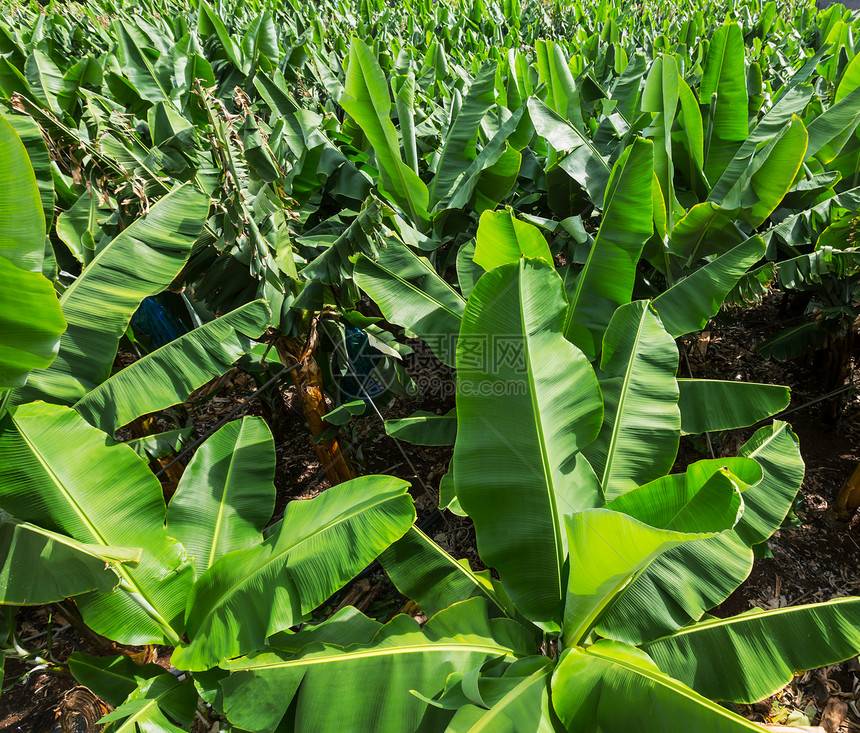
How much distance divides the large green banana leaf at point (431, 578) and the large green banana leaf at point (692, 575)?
50 centimetres

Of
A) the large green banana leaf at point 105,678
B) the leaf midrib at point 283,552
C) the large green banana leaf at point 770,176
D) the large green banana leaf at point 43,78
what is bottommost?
the large green banana leaf at point 105,678

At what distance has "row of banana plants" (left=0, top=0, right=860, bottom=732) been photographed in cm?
179

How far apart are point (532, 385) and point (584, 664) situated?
1.01m

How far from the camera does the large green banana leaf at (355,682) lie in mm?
1787

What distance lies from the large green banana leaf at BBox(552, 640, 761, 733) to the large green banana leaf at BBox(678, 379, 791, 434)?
45.0 inches

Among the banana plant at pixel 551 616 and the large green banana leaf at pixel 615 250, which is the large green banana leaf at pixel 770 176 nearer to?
the large green banana leaf at pixel 615 250

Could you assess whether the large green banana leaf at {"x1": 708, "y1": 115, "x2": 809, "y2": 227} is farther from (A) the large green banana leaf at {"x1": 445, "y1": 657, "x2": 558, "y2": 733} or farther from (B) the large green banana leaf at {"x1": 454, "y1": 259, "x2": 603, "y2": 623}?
(A) the large green banana leaf at {"x1": 445, "y1": 657, "x2": 558, "y2": 733}

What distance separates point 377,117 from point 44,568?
3.03 m

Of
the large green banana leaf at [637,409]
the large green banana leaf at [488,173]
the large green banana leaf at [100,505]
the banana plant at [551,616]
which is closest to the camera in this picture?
the banana plant at [551,616]

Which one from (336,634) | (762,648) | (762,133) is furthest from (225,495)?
(762,133)

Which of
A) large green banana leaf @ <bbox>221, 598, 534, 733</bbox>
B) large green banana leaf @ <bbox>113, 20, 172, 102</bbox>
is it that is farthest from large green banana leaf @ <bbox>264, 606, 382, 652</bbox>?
large green banana leaf @ <bbox>113, 20, 172, 102</bbox>

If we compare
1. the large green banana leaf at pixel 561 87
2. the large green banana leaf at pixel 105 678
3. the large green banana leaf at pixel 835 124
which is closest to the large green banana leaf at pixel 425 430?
the large green banana leaf at pixel 105 678

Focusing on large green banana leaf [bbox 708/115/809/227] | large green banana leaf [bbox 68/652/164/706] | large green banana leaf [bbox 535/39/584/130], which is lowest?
large green banana leaf [bbox 68/652/164/706]

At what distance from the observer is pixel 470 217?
12.4 feet
